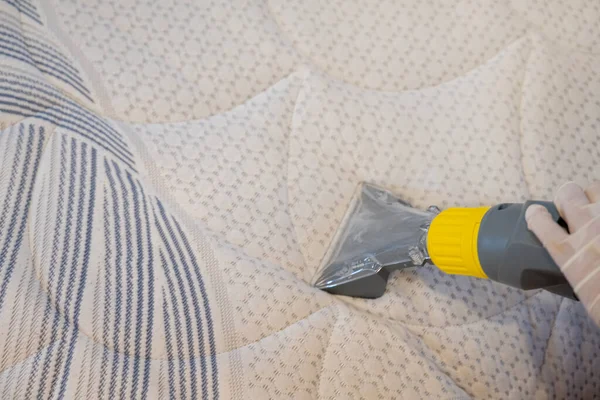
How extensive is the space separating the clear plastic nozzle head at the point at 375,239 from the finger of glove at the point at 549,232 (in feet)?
0.34

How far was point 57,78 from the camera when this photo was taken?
0.55 metres

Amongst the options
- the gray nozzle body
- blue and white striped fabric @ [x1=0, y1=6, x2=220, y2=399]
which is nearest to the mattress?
blue and white striped fabric @ [x1=0, y1=6, x2=220, y2=399]

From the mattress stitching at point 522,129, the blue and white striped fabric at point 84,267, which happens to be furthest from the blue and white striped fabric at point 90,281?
the mattress stitching at point 522,129

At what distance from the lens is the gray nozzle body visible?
15.6 inches

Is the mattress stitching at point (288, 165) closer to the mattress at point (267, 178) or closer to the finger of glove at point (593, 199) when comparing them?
the mattress at point (267, 178)

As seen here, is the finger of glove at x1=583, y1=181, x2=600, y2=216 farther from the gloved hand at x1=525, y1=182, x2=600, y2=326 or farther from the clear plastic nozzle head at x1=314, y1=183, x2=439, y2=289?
the clear plastic nozzle head at x1=314, y1=183, x2=439, y2=289

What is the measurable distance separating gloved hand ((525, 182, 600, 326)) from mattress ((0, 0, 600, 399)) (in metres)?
0.17

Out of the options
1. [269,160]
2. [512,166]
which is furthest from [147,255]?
[512,166]

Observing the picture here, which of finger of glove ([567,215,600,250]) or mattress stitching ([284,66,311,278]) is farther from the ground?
mattress stitching ([284,66,311,278])

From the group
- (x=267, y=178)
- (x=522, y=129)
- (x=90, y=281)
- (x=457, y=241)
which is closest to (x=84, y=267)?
(x=90, y=281)

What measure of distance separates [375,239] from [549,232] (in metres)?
Answer: 0.18

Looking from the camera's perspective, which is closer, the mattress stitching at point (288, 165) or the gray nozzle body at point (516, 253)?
the gray nozzle body at point (516, 253)

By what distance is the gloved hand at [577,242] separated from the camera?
0.37 meters

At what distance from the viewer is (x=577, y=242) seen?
0.38 meters
